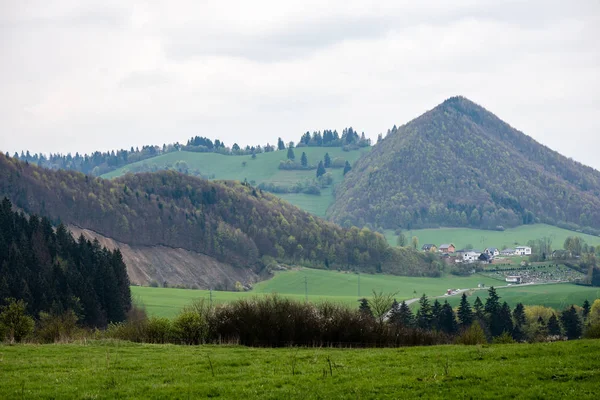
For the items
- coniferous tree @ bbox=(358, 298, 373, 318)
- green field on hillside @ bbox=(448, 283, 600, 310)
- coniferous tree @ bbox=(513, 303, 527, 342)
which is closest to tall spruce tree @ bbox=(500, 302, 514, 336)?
coniferous tree @ bbox=(513, 303, 527, 342)

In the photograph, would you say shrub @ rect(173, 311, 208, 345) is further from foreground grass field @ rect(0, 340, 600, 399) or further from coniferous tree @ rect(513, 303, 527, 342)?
coniferous tree @ rect(513, 303, 527, 342)

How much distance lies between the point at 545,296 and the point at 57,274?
366ft

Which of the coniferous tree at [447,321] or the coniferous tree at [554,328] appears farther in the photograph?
the coniferous tree at [447,321]

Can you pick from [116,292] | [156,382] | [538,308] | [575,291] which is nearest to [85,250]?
[116,292]

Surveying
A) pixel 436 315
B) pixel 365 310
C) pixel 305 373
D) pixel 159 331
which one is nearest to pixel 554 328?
pixel 436 315

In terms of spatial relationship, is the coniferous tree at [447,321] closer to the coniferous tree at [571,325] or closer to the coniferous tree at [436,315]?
the coniferous tree at [436,315]

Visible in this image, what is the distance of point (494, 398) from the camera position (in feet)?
72.8

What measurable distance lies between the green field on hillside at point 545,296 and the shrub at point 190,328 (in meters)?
127

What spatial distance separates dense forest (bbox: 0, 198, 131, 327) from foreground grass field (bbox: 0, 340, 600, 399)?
256 feet

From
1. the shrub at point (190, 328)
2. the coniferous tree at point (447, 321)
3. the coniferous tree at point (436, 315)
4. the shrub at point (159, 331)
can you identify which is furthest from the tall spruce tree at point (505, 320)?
the shrub at point (190, 328)

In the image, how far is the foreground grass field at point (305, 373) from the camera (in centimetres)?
2291

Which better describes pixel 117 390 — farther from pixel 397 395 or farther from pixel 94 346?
pixel 94 346

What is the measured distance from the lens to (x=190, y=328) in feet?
132

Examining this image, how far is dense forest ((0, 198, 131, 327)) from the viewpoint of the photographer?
108250mm
